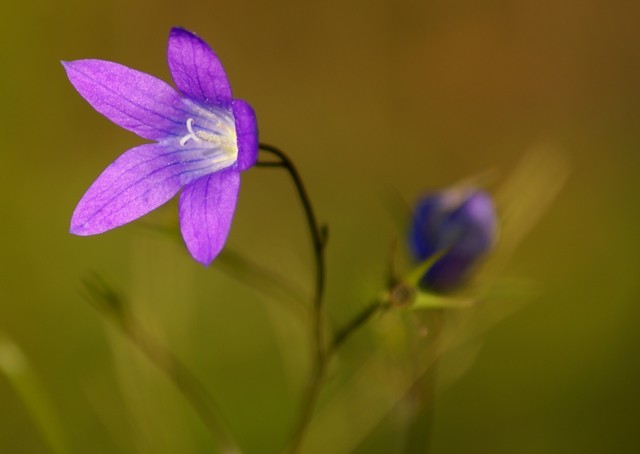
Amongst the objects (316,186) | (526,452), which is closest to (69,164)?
(316,186)

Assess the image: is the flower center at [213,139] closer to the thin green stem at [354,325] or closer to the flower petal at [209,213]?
the flower petal at [209,213]

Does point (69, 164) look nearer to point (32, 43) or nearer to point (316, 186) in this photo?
point (32, 43)

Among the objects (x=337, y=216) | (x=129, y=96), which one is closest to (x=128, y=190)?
(x=129, y=96)

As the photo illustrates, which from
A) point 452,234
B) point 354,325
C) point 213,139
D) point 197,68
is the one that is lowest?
point 452,234

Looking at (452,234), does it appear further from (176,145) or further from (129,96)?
(129,96)

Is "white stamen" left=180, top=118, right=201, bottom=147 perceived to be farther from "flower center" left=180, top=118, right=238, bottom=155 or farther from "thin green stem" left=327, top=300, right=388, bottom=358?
"thin green stem" left=327, top=300, right=388, bottom=358

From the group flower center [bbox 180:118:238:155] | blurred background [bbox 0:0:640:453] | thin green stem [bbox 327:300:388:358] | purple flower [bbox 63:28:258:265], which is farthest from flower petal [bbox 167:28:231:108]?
blurred background [bbox 0:0:640:453]

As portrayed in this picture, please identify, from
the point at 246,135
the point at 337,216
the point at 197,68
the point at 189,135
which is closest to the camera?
the point at 246,135

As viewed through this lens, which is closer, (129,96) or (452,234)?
(129,96)
